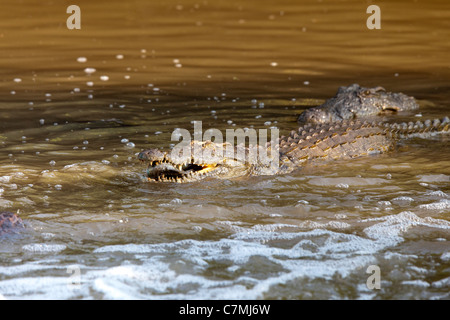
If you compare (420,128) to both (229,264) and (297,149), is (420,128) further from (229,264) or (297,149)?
(229,264)

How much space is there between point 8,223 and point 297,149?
327 cm

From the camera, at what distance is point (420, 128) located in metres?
8.34

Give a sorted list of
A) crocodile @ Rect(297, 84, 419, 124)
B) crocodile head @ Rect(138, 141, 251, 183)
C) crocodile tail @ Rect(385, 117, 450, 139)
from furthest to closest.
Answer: crocodile @ Rect(297, 84, 419, 124) < crocodile tail @ Rect(385, 117, 450, 139) < crocodile head @ Rect(138, 141, 251, 183)

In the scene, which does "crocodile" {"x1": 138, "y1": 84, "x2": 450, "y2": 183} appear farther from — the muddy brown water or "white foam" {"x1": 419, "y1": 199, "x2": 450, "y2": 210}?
"white foam" {"x1": 419, "y1": 199, "x2": 450, "y2": 210}

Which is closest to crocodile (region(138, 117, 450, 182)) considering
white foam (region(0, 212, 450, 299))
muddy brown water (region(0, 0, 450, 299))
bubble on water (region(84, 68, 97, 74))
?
muddy brown water (region(0, 0, 450, 299))

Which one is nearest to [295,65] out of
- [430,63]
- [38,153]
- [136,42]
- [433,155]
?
[430,63]

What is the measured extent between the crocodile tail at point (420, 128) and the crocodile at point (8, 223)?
481 centimetres

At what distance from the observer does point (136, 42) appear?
14281mm

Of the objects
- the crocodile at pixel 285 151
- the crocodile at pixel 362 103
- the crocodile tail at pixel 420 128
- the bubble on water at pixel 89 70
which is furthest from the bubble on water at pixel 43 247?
the bubble on water at pixel 89 70

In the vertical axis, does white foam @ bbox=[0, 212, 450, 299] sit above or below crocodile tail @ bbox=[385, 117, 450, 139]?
below

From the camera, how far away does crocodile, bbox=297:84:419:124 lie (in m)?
9.42

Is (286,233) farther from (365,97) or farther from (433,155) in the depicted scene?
(365,97)

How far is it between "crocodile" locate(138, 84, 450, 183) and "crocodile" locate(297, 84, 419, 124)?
1cm

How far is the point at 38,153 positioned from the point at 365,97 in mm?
4783
